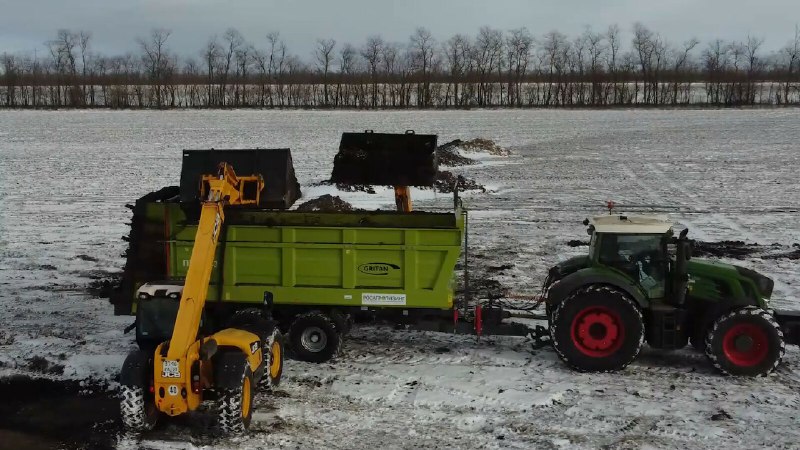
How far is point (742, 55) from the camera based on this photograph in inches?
4355

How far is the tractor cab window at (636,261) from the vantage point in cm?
966

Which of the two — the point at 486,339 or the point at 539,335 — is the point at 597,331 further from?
the point at 486,339

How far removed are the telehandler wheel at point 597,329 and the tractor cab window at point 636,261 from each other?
0.39 m

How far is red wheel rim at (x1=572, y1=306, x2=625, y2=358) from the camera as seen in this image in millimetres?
9539

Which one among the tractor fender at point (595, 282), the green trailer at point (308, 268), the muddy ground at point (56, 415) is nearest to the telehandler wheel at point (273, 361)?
the green trailer at point (308, 268)

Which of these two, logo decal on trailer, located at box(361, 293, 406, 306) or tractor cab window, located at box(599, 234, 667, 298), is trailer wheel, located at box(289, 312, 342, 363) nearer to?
logo decal on trailer, located at box(361, 293, 406, 306)

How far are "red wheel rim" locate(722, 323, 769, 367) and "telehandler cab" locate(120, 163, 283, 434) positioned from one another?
18.9 feet

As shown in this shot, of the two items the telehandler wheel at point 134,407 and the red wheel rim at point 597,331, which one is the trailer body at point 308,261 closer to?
the red wheel rim at point 597,331

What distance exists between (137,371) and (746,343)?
7.17 metres

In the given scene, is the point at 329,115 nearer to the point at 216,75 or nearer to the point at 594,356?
the point at 216,75

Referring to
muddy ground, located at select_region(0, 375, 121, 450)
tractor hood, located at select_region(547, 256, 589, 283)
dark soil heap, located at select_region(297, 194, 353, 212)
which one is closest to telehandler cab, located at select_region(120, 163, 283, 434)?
muddy ground, located at select_region(0, 375, 121, 450)

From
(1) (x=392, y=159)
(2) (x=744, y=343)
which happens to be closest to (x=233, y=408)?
(2) (x=744, y=343)

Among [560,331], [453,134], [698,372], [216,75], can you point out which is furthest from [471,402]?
[216,75]

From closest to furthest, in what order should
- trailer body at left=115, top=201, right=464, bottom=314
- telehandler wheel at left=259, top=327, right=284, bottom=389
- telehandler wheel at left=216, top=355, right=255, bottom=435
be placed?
telehandler wheel at left=216, top=355, right=255, bottom=435 → telehandler wheel at left=259, top=327, right=284, bottom=389 → trailer body at left=115, top=201, right=464, bottom=314
